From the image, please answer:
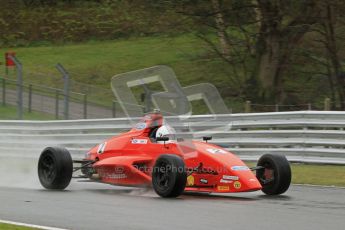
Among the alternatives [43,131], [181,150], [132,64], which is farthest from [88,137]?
[132,64]

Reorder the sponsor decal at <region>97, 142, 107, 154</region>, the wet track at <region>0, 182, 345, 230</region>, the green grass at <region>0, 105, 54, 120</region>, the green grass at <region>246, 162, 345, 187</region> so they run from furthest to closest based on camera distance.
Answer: the green grass at <region>0, 105, 54, 120</region> → the green grass at <region>246, 162, 345, 187</region> → the sponsor decal at <region>97, 142, 107, 154</region> → the wet track at <region>0, 182, 345, 230</region>

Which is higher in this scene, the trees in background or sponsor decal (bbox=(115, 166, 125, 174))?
the trees in background

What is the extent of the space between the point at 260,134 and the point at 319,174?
8.11 ft

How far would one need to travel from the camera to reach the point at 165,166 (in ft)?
33.4

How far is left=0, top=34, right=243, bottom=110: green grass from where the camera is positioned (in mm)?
30172

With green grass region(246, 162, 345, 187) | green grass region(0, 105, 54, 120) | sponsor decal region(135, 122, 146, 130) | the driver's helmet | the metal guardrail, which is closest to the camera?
the driver's helmet

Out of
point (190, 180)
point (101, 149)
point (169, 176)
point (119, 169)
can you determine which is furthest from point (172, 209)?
point (101, 149)

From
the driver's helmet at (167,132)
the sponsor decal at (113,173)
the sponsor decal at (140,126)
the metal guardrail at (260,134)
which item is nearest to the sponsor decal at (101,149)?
the sponsor decal at (113,173)

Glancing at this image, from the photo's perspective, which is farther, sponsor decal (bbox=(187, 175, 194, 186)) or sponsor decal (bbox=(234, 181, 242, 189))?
sponsor decal (bbox=(187, 175, 194, 186))

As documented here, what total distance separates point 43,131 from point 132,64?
1515 centimetres

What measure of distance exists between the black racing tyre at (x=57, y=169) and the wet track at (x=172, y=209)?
192 mm

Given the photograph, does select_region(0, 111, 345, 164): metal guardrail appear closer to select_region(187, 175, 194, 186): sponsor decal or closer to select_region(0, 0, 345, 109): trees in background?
select_region(187, 175, 194, 186): sponsor decal

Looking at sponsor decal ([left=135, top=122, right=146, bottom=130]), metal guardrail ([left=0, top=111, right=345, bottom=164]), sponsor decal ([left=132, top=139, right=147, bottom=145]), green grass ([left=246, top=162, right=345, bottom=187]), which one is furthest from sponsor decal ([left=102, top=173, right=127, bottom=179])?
green grass ([left=246, top=162, right=345, bottom=187])

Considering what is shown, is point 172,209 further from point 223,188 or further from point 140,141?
point 140,141
